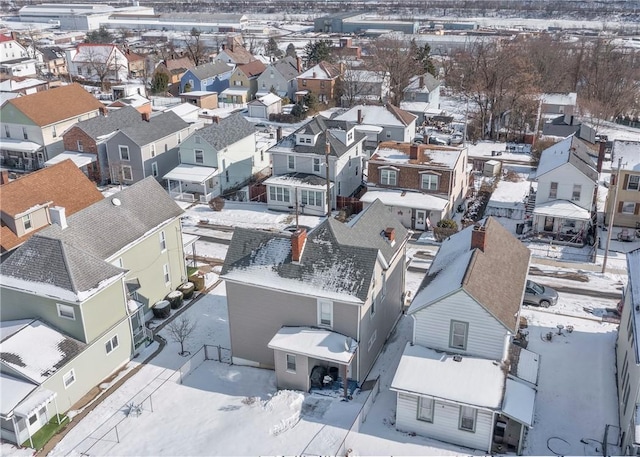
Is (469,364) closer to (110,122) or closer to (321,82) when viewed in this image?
(110,122)

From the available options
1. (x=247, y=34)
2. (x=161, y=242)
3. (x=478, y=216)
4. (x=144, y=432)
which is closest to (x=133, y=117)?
(x=161, y=242)

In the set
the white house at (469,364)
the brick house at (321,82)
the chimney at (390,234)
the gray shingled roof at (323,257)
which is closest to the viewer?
the white house at (469,364)

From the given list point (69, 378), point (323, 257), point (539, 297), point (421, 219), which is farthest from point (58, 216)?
point (421, 219)

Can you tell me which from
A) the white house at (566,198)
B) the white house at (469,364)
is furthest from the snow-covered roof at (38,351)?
the white house at (566,198)

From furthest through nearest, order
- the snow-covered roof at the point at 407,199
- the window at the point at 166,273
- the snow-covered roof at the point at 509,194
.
Result: the snow-covered roof at the point at 509,194, the snow-covered roof at the point at 407,199, the window at the point at 166,273

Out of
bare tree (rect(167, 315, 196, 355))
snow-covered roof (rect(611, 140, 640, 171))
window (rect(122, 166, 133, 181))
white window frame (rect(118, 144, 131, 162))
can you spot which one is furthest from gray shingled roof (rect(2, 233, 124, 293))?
snow-covered roof (rect(611, 140, 640, 171))

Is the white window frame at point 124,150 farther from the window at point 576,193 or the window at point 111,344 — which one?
the window at point 576,193

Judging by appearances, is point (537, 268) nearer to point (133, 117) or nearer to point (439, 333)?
point (439, 333)
